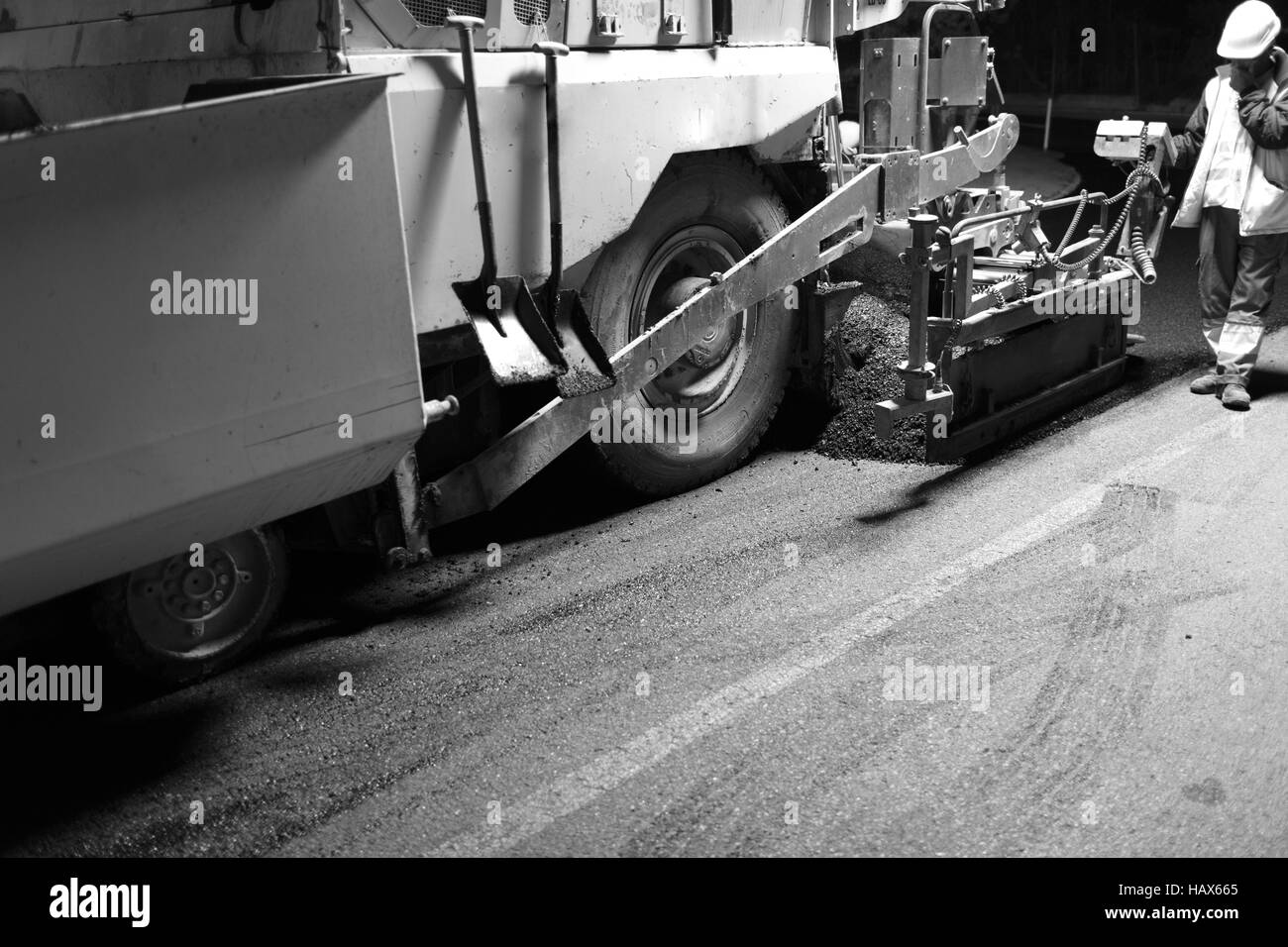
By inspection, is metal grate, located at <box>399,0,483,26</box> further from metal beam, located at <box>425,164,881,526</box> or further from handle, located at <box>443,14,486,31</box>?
metal beam, located at <box>425,164,881,526</box>

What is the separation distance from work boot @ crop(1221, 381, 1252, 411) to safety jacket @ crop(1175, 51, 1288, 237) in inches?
28.0

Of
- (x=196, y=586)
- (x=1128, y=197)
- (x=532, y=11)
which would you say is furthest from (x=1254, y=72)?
(x=196, y=586)

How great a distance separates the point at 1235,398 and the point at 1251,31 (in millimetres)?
1561

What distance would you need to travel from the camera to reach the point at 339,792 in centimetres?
307

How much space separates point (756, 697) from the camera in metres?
3.45

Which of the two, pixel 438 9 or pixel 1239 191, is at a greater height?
pixel 438 9

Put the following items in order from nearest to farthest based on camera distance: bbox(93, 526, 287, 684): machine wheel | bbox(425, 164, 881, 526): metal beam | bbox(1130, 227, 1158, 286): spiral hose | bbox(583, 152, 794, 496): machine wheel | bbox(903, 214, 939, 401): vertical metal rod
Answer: bbox(93, 526, 287, 684): machine wheel < bbox(425, 164, 881, 526): metal beam < bbox(583, 152, 794, 496): machine wheel < bbox(903, 214, 939, 401): vertical metal rod < bbox(1130, 227, 1158, 286): spiral hose

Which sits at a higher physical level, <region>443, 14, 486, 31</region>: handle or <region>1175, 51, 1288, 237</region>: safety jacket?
<region>443, 14, 486, 31</region>: handle

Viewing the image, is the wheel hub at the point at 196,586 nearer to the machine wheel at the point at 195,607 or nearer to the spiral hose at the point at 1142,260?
the machine wheel at the point at 195,607

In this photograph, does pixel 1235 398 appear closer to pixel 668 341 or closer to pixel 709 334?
pixel 709 334

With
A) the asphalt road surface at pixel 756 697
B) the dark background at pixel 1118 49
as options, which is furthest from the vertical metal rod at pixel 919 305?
the dark background at pixel 1118 49

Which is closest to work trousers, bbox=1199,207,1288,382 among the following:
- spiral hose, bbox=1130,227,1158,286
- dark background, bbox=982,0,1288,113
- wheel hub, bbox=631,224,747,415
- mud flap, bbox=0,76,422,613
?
spiral hose, bbox=1130,227,1158,286

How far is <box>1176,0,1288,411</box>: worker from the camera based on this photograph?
550 cm

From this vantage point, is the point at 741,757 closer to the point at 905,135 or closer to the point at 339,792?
the point at 339,792
